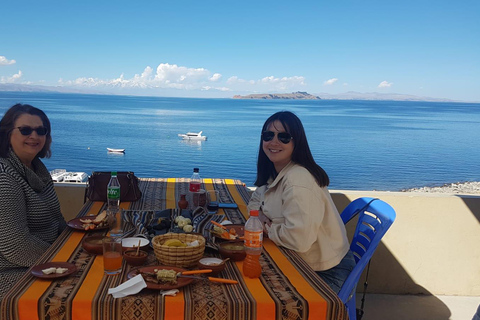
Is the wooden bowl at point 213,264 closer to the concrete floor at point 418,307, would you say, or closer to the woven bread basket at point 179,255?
the woven bread basket at point 179,255

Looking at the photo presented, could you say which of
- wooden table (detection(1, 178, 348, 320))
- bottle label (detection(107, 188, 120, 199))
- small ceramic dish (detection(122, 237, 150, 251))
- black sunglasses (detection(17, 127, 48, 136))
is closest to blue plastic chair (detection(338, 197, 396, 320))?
wooden table (detection(1, 178, 348, 320))

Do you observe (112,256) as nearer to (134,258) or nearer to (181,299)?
(134,258)

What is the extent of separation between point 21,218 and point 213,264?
4.02 feet

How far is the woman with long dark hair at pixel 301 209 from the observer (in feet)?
7.23

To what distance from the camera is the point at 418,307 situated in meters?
3.72

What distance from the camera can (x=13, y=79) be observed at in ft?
476

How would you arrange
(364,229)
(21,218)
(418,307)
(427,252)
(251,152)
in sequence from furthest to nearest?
(251,152)
(427,252)
(418,307)
(364,229)
(21,218)

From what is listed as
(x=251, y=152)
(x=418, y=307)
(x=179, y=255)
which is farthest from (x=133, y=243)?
(x=251, y=152)

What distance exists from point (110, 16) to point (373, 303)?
130 m

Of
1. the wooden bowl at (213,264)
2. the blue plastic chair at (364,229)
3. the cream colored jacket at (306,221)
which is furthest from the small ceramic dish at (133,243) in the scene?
the blue plastic chair at (364,229)

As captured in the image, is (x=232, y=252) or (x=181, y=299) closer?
(x=181, y=299)

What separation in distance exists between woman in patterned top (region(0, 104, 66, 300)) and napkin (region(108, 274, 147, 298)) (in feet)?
2.93

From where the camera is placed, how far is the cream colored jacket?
219cm

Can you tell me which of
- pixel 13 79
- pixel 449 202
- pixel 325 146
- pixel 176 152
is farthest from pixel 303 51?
pixel 449 202
